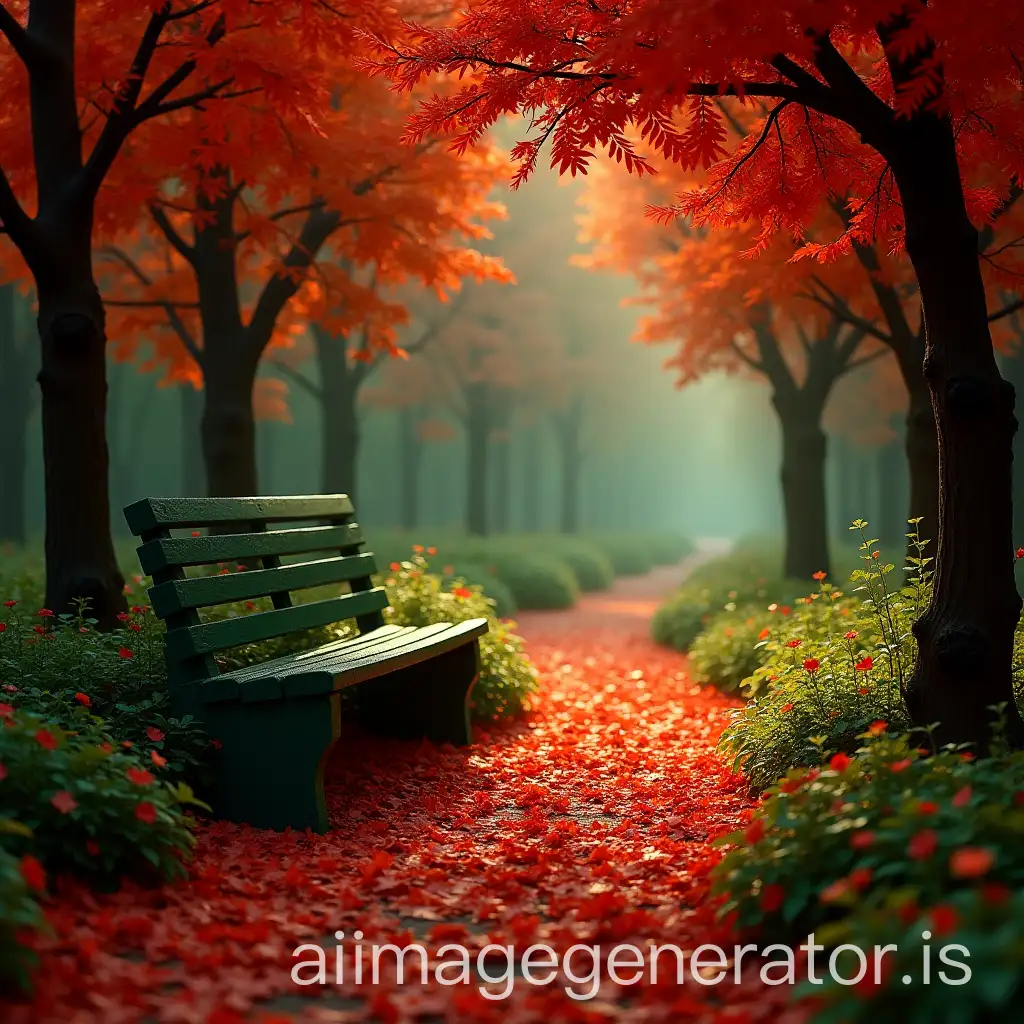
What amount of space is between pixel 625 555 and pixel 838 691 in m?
20.7

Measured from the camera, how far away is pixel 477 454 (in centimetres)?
2084

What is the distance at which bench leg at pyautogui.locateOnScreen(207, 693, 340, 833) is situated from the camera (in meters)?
4.14

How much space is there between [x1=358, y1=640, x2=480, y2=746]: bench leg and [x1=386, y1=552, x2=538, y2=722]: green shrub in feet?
1.67

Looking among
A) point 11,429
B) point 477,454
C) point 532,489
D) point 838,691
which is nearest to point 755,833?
point 838,691

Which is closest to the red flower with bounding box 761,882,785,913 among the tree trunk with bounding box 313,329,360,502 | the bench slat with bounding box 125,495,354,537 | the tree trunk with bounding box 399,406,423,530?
the bench slat with bounding box 125,495,354,537

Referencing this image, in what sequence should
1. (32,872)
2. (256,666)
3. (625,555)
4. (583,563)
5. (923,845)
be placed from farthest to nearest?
(625,555), (583,563), (256,666), (32,872), (923,845)

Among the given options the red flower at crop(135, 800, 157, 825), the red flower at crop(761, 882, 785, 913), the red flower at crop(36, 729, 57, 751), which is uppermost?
the red flower at crop(36, 729, 57, 751)

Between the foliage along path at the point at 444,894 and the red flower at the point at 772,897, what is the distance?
219 mm

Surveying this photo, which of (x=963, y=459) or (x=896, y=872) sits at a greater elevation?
(x=963, y=459)

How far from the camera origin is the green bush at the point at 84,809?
3129 mm

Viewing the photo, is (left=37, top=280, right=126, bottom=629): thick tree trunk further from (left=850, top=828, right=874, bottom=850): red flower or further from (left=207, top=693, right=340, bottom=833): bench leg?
(left=850, top=828, right=874, bottom=850): red flower

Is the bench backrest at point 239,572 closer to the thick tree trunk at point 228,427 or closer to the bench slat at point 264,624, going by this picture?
the bench slat at point 264,624

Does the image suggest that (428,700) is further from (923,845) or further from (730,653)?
(923,845)

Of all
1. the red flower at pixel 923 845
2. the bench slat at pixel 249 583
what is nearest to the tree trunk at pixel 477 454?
the bench slat at pixel 249 583
